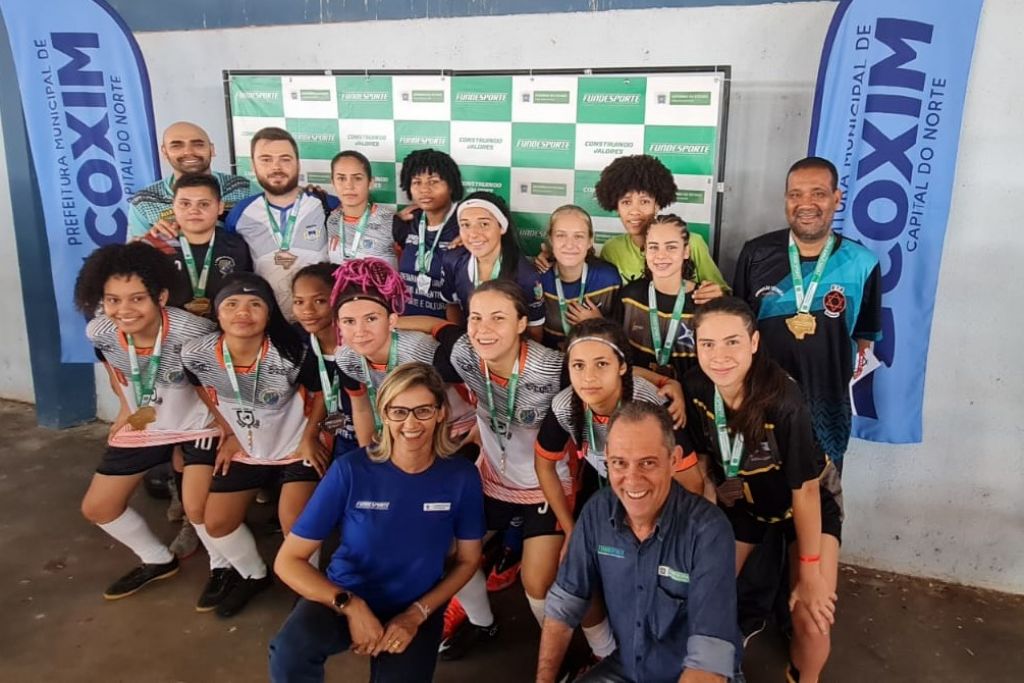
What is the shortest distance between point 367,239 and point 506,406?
3.86 ft

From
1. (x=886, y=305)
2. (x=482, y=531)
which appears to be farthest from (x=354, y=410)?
(x=886, y=305)

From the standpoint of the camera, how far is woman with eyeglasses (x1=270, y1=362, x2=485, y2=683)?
220cm

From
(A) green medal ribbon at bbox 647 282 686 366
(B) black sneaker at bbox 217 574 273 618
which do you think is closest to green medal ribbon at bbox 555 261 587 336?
(A) green medal ribbon at bbox 647 282 686 366

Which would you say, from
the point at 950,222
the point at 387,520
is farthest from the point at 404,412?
the point at 950,222

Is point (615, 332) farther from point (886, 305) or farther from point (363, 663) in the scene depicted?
point (363, 663)

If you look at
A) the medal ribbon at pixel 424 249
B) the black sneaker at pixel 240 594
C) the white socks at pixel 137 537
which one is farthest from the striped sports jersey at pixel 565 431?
the white socks at pixel 137 537

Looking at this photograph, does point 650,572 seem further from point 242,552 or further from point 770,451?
point 242,552

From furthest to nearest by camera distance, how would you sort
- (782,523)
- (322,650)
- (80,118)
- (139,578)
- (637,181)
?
(80,118), (139,578), (637,181), (782,523), (322,650)

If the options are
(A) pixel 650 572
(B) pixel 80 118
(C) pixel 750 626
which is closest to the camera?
(A) pixel 650 572

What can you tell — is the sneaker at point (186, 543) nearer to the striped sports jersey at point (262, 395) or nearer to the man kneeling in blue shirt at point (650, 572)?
the striped sports jersey at point (262, 395)

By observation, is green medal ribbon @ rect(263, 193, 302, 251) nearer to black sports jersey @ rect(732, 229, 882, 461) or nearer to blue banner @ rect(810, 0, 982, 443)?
black sports jersey @ rect(732, 229, 882, 461)

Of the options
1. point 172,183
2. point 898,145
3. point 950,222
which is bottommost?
point 950,222

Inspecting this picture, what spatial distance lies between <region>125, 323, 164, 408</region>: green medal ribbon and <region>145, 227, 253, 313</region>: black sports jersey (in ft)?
0.85

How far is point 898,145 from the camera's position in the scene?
291 cm
